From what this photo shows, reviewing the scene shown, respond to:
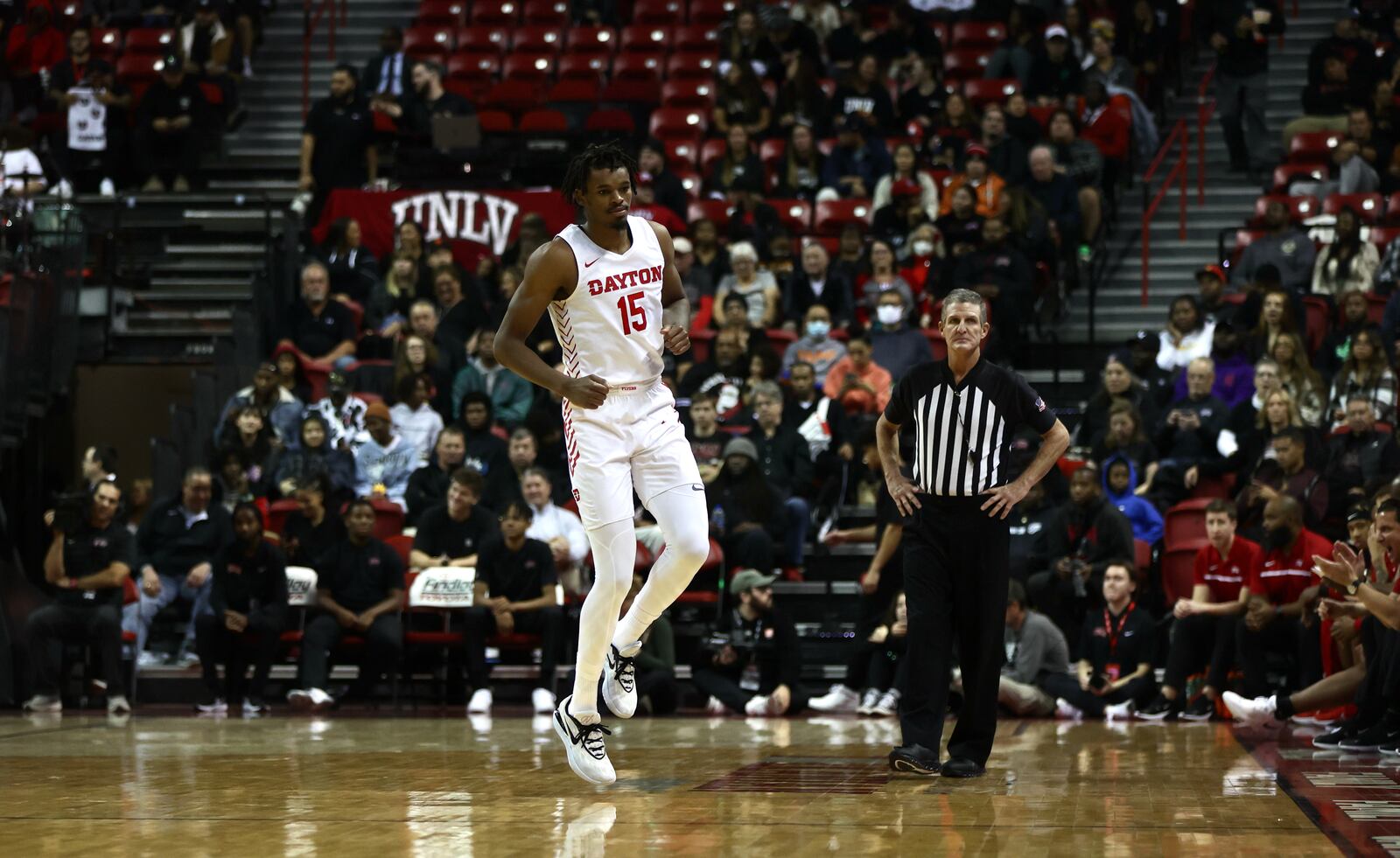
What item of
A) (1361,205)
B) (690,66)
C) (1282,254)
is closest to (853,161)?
(690,66)

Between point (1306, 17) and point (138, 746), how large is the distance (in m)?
16.9

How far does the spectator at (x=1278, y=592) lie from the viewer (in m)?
11.4

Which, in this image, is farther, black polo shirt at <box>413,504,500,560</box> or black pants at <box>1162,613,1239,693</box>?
black polo shirt at <box>413,504,500,560</box>

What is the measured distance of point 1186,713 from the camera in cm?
1162

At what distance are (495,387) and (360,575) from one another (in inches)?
108

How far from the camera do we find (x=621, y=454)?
7027 millimetres

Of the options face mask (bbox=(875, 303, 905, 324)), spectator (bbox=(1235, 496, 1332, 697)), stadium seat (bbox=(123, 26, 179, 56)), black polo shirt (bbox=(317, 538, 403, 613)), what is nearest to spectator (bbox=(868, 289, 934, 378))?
face mask (bbox=(875, 303, 905, 324))

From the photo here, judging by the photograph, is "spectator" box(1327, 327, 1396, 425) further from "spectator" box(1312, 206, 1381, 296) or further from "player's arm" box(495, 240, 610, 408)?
"player's arm" box(495, 240, 610, 408)

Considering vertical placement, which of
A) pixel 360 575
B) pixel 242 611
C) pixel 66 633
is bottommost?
pixel 66 633

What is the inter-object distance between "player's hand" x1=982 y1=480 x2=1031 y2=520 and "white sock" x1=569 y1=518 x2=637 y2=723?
145 centimetres

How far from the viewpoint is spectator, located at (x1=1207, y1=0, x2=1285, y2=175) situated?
19.3 meters

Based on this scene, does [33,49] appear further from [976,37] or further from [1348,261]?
[1348,261]

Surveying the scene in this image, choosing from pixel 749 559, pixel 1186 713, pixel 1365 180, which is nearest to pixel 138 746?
A: pixel 749 559

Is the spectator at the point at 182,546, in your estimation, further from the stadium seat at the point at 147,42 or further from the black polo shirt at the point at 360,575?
the stadium seat at the point at 147,42
